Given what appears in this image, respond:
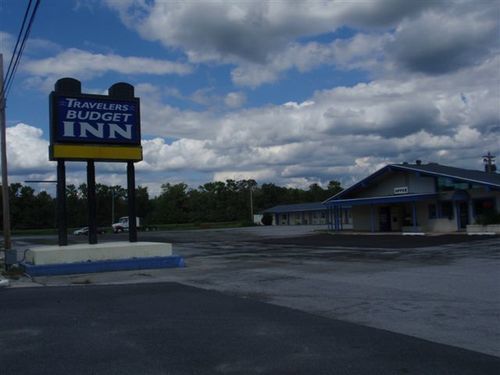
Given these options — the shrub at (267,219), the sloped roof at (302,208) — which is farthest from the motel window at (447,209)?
the shrub at (267,219)

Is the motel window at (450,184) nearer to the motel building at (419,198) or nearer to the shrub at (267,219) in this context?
the motel building at (419,198)

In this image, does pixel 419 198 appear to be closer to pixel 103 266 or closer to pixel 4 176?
pixel 103 266

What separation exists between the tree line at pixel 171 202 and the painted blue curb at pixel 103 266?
84.4 metres

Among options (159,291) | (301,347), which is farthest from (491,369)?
(159,291)

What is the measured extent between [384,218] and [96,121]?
99.5 feet

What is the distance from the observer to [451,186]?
37.0m

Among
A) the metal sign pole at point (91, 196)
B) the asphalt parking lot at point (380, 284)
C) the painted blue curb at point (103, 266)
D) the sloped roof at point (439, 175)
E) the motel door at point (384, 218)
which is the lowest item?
the asphalt parking lot at point (380, 284)

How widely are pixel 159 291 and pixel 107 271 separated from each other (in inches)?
223

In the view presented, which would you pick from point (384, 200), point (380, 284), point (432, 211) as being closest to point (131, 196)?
point (380, 284)

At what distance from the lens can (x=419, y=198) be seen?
3825cm

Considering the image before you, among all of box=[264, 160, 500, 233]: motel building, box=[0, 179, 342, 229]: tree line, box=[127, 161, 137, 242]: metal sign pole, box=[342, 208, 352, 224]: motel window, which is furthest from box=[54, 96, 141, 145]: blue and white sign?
box=[0, 179, 342, 229]: tree line

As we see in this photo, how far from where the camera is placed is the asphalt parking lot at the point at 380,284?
833 centimetres

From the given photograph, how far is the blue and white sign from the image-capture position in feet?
61.9

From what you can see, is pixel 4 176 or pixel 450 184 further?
pixel 450 184
